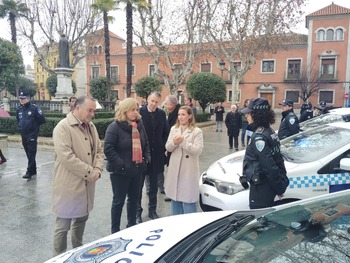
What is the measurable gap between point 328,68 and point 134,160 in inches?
1580

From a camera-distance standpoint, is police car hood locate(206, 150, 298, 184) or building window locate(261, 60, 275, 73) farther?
building window locate(261, 60, 275, 73)

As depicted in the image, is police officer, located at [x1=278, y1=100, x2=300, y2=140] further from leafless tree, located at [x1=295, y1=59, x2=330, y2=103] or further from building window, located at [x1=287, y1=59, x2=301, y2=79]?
building window, located at [x1=287, y1=59, x2=301, y2=79]

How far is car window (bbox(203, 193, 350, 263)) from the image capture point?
1.45m

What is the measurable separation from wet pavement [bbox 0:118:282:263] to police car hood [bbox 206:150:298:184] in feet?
3.39

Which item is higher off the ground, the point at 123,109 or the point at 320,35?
the point at 320,35

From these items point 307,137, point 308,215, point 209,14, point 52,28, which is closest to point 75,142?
point 308,215

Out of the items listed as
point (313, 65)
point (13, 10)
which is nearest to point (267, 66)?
point (313, 65)

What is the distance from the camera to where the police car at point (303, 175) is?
11.6ft

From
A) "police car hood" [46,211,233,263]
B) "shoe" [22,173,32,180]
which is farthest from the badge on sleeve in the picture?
"shoe" [22,173,32,180]

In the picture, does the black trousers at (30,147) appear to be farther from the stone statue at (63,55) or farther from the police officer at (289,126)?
the stone statue at (63,55)

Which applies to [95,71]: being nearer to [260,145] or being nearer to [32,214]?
[32,214]

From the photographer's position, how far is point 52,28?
2555 cm

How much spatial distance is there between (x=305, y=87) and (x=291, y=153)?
117 feet

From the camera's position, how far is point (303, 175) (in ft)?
11.7
